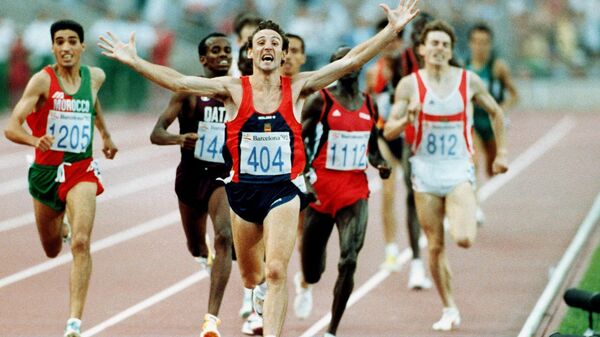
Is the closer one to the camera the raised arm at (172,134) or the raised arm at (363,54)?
the raised arm at (363,54)

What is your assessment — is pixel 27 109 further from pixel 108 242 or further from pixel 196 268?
pixel 108 242

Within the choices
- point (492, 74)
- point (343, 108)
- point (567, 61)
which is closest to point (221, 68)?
point (343, 108)

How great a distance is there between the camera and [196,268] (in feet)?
49.0

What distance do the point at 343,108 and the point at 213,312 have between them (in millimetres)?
1941

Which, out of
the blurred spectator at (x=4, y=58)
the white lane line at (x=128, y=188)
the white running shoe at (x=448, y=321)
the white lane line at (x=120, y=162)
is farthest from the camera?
the blurred spectator at (x=4, y=58)

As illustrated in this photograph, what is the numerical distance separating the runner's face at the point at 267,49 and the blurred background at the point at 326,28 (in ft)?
66.2

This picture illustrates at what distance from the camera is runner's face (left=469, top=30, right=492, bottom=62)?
54.4ft

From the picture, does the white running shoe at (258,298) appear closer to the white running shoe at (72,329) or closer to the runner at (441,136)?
the white running shoe at (72,329)

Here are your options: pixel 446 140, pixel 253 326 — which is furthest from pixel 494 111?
pixel 253 326

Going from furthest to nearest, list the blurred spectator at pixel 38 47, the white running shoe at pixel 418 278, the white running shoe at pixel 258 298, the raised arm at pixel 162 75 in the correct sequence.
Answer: the blurred spectator at pixel 38 47 < the white running shoe at pixel 418 278 < the white running shoe at pixel 258 298 < the raised arm at pixel 162 75

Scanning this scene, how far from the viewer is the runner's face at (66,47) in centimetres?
1127

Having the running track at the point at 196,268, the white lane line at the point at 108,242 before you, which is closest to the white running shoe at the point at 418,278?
the running track at the point at 196,268

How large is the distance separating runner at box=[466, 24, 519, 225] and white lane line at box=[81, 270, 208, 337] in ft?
12.3

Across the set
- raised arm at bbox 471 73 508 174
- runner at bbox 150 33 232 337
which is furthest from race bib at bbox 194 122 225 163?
raised arm at bbox 471 73 508 174
